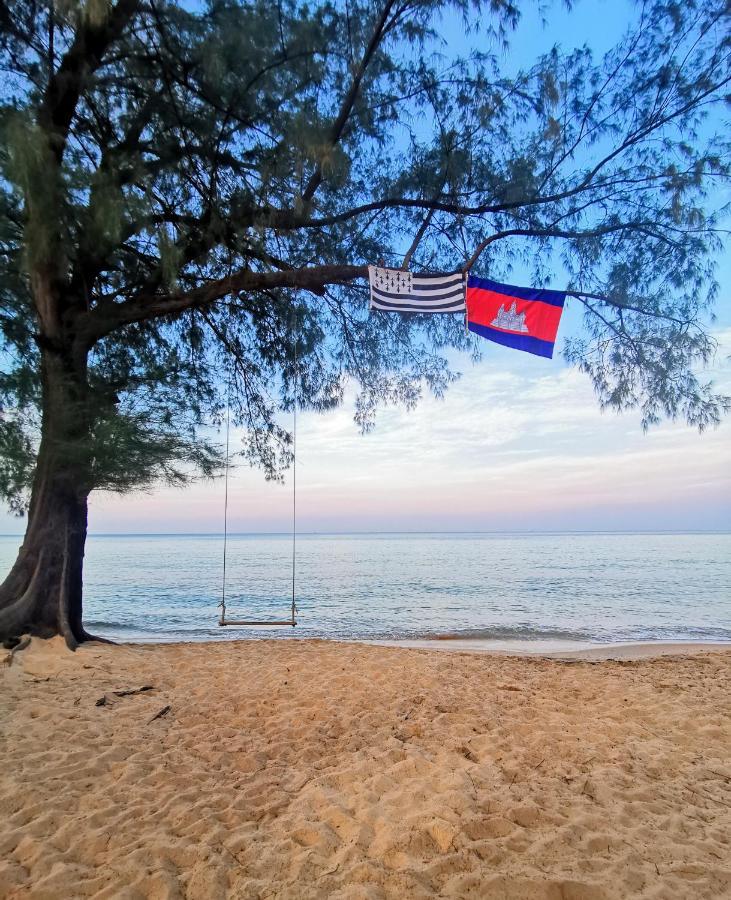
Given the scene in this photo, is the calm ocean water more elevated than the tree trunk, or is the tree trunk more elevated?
the tree trunk

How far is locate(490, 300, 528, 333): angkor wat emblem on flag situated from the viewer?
18.1 feet

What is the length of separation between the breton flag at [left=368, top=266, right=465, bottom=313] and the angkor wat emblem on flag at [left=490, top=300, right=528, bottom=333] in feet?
1.34

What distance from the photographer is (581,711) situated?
13.3 ft

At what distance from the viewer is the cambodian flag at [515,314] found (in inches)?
217

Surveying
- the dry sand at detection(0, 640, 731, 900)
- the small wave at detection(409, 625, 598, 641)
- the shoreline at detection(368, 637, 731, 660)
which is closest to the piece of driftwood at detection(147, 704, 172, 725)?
the dry sand at detection(0, 640, 731, 900)

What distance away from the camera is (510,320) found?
5.54m

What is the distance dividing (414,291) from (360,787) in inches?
165

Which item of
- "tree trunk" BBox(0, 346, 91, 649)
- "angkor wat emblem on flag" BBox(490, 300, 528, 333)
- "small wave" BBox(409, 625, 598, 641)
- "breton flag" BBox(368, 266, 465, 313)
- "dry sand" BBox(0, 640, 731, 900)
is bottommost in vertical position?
"small wave" BBox(409, 625, 598, 641)

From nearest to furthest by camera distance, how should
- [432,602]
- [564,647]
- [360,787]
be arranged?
[360,787], [564,647], [432,602]

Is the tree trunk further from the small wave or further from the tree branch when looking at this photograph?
the small wave

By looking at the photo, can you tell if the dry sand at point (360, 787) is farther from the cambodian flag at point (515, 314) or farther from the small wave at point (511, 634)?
the small wave at point (511, 634)

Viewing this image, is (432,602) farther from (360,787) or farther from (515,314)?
(360,787)

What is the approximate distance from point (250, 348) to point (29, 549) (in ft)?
11.7

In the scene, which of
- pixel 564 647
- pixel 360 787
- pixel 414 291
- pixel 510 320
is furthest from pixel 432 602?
pixel 360 787
